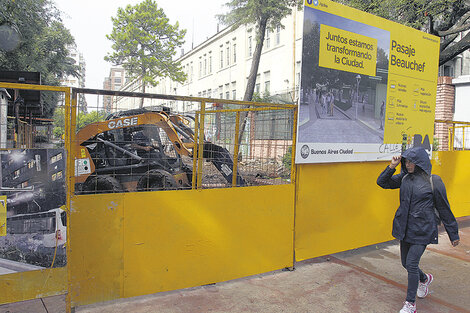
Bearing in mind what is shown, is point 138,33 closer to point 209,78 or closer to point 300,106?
point 209,78

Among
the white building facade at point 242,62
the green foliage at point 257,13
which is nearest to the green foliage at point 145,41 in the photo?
the white building facade at point 242,62

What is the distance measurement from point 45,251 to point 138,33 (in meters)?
35.4

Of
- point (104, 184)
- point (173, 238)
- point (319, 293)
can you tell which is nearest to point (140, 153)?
point (104, 184)

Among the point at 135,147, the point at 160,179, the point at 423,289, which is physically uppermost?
the point at 135,147

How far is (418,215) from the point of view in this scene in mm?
3777

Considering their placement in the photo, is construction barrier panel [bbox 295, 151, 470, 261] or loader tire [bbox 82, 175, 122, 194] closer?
construction barrier panel [bbox 295, 151, 470, 261]

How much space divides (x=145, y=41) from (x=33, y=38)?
2274 cm

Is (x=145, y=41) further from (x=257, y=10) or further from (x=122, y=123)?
(x=122, y=123)

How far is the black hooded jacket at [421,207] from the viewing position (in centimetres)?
376

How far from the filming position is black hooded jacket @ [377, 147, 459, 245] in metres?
3.76

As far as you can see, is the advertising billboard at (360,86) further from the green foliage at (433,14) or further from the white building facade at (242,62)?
the white building facade at (242,62)

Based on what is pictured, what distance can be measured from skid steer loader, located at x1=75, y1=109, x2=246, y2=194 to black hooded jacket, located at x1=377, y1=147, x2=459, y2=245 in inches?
129

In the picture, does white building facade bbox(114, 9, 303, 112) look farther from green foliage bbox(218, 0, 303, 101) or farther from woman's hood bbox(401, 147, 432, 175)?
woman's hood bbox(401, 147, 432, 175)

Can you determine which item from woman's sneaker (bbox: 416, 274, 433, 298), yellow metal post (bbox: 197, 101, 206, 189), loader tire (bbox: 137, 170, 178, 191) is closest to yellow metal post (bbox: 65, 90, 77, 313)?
yellow metal post (bbox: 197, 101, 206, 189)
